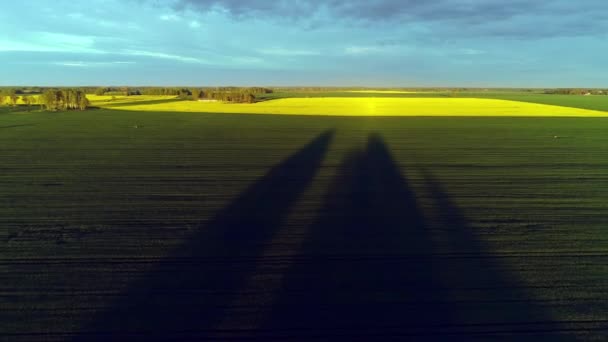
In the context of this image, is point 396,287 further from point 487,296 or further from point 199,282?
point 199,282

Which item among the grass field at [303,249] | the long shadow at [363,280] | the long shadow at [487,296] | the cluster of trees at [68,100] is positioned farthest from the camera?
the cluster of trees at [68,100]

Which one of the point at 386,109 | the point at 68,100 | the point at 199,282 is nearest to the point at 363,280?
the point at 199,282

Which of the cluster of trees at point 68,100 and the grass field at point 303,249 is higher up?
the cluster of trees at point 68,100

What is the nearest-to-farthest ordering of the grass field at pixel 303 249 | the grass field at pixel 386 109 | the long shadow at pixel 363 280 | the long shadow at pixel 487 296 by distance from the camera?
1. the long shadow at pixel 487 296
2. the long shadow at pixel 363 280
3. the grass field at pixel 303 249
4. the grass field at pixel 386 109

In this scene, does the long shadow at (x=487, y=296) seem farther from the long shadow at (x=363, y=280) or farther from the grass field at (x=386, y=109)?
the grass field at (x=386, y=109)

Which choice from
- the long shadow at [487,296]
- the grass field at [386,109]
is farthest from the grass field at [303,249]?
the grass field at [386,109]

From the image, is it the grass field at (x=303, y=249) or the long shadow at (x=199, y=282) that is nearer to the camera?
the long shadow at (x=199, y=282)

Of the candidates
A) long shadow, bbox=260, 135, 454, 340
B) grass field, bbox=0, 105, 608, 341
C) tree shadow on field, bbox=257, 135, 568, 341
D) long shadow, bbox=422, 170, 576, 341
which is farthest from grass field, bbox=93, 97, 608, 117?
long shadow, bbox=422, 170, 576, 341
